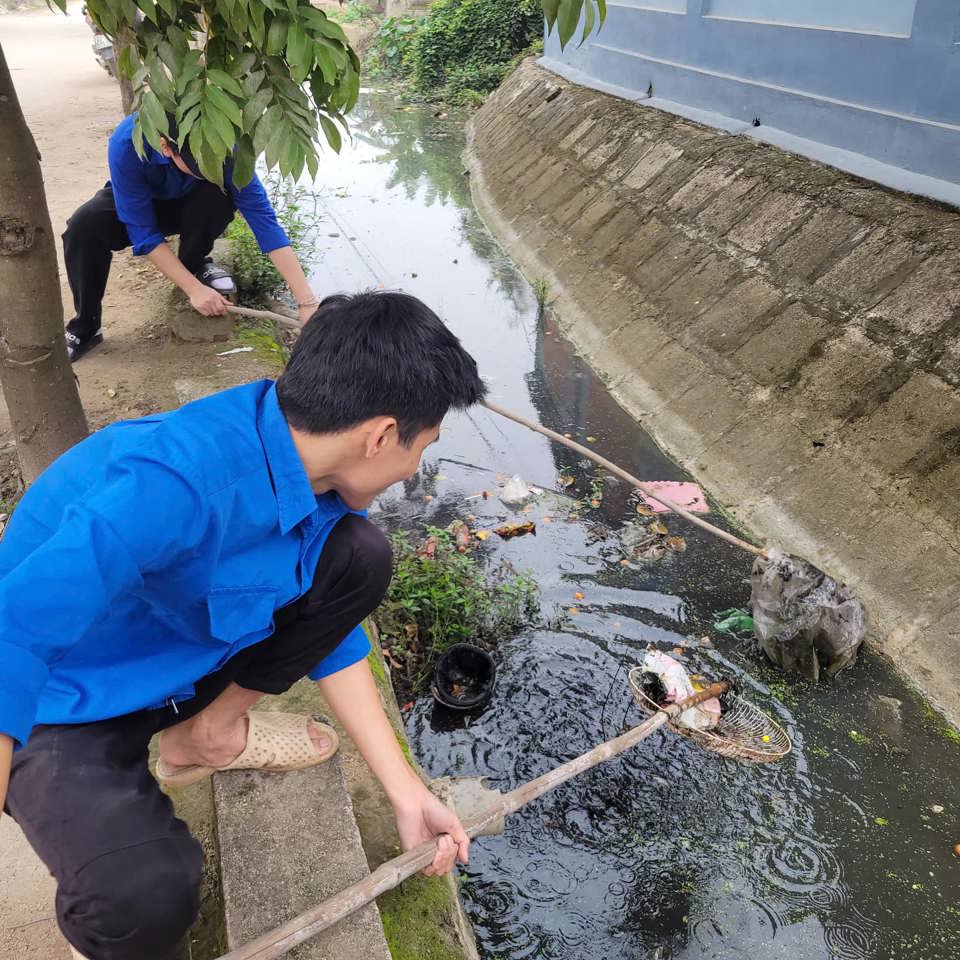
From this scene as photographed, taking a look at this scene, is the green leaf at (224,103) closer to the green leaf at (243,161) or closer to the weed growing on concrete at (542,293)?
the green leaf at (243,161)

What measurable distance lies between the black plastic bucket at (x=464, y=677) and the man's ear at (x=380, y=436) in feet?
5.58

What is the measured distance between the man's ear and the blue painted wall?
15.1ft

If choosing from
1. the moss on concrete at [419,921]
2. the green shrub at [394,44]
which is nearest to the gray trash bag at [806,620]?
the moss on concrete at [419,921]

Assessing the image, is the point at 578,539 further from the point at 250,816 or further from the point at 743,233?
the point at 743,233

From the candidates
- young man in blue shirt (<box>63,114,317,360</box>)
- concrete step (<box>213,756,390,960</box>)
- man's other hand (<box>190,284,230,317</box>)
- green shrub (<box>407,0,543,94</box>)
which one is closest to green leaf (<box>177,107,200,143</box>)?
concrete step (<box>213,756,390,960</box>)

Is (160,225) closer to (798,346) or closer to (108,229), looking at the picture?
(108,229)

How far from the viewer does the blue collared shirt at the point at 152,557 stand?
120cm

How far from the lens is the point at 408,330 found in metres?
1.54

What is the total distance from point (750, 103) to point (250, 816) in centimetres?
707

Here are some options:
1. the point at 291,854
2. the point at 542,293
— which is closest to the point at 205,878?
the point at 291,854

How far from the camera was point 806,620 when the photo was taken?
10.7 ft

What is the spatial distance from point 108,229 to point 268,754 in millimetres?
3374

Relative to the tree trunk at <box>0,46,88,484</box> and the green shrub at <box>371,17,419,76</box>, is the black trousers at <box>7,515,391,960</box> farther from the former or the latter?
the green shrub at <box>371,17,419,76</box>

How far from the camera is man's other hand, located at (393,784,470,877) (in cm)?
183
